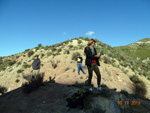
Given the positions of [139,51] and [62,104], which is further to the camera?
[139,51]

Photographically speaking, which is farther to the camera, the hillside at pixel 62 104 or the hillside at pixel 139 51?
the hillside at pixel 139 51

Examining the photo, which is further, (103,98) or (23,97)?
(23,97)

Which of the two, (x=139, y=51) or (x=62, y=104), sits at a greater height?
(x=139, y=51)

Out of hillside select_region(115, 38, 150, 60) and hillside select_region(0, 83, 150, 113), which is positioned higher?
hillside select_region(115, 38, 150, 60)

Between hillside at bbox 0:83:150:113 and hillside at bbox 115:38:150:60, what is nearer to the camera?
hillside at bbox 0:83:150:113

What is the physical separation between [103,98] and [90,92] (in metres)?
0.56

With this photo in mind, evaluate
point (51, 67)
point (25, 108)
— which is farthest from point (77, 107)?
point (51, 67)

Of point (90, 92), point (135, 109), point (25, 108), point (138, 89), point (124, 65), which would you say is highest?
point (124, 65)

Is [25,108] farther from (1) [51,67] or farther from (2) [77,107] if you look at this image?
(1) [51,67]

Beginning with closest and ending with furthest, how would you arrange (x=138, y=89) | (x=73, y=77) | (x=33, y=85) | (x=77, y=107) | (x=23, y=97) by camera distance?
1. (x=77, y=107)
2. (x=23, y=97)
3. (x=33, y=85)
4. (x=73, y=77)
5. (x=138, y=89)

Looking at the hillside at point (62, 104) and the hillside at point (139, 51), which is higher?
the hillside at point (139, 51)

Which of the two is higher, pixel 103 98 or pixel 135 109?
pixel 103 98

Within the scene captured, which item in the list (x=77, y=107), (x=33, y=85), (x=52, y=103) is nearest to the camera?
(x=77, y=107)

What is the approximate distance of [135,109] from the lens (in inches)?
159
